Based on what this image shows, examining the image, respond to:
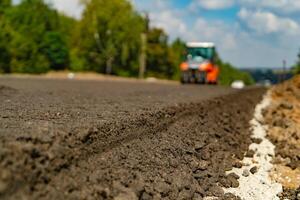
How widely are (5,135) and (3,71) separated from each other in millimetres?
50993

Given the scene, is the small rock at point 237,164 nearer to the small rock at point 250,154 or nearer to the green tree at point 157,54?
the small rock at point 250,154

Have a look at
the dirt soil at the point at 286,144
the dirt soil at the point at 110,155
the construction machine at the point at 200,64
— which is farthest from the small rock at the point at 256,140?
the construction machine at the point at 200,64

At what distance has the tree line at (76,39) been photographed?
197 feet

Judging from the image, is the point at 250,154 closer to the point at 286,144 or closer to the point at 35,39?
the point at 286,144

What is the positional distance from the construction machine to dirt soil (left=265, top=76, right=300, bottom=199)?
1371cm

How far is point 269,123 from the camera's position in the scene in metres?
19.8

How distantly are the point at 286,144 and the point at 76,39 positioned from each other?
59.8 meters

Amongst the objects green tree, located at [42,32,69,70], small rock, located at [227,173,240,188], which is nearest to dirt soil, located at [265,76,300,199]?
small rock, located at [227,173,240,188]

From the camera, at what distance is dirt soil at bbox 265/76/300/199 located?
1040 cm

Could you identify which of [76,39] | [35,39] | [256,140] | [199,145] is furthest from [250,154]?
[76,39]

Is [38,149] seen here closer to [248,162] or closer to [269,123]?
[248,162]

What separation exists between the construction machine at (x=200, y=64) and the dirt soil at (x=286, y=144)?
13.7 meters

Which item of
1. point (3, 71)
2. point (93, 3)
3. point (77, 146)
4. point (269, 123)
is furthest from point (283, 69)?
point (77, 146)

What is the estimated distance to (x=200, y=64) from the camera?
39188mm
